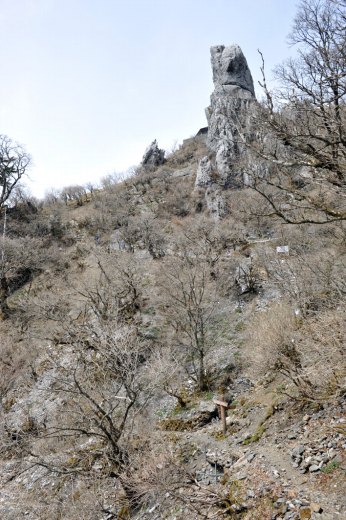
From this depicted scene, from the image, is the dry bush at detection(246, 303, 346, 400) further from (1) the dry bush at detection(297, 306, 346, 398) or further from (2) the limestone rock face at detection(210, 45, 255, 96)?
(2) the limestone rock face at detection(210, 45, 255, 96)

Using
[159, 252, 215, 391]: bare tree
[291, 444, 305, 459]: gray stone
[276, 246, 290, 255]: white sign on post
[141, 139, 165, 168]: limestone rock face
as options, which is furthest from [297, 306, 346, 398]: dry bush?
[141, 139, 165, 168]: limestone rock face

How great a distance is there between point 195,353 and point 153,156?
38975 mm

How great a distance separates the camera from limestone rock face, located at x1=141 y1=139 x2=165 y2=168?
4950cm

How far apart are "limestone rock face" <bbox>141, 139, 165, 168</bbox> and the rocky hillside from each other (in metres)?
16.0

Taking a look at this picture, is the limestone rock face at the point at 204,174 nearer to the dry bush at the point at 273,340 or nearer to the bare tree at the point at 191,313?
the bare tree at the point at 191,313

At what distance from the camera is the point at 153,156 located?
163ft

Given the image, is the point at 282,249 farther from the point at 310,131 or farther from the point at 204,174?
the point at 204,174

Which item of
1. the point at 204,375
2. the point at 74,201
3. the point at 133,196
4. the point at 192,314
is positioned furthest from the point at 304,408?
the point at 74,201

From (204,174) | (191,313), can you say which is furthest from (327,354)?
(204,174)

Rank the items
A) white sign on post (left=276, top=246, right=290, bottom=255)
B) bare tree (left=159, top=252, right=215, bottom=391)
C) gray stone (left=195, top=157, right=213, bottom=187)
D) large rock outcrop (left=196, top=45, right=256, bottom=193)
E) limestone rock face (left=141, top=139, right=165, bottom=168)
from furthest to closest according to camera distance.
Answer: limestone rock face (left=141, top=139, right=165, bottom=168)
gray stone (left=195, top=157, right=213, bottom=187)
large rock outcrop (left=196, top=45, right=256, bottom=193)
white sign on post (left=276, top=246, right=290, bottom=255)
bare tree (left=159, top=252, right=215, bottom=391)

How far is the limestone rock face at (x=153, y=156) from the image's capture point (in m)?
49.5

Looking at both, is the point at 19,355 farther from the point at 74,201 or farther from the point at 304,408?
the point at 74,201

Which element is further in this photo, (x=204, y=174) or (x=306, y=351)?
(x=204, y=174)

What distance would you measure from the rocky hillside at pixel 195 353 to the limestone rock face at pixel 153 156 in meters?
16.0
